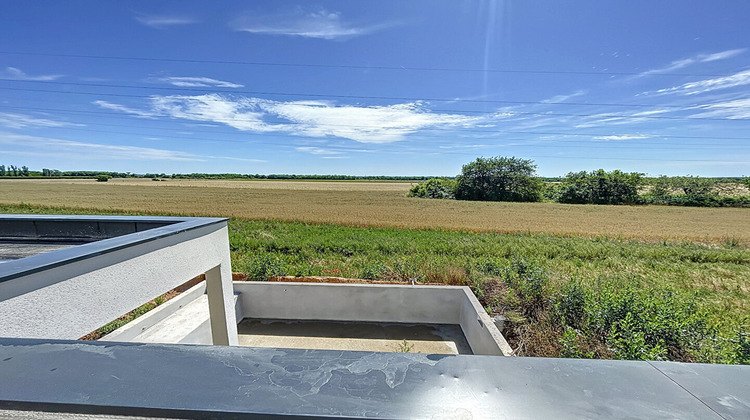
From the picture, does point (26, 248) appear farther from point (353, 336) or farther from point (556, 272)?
point (556, 272)

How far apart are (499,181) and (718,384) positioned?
1920 inches

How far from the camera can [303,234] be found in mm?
15305

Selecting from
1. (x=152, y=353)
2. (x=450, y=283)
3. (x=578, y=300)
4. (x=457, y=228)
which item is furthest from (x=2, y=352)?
(x=457, y=228)

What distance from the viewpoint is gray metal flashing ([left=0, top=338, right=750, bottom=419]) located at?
2.53ft

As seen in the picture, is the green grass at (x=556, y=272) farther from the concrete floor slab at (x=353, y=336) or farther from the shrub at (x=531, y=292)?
the concrete floor slab at (x=353, y=336)

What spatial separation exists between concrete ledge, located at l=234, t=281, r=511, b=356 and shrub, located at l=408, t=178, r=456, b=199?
4369cm

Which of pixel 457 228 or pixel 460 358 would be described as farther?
pixel 457 228

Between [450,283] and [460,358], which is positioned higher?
[460,358]

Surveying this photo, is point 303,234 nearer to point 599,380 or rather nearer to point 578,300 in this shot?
point 578,300

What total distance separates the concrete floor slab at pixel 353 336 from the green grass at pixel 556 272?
117 cm

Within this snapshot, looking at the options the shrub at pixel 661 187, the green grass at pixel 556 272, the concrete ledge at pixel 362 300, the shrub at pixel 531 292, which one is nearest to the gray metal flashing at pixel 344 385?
the green grass at pixel 556 272

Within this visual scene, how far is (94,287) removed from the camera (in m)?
2.38

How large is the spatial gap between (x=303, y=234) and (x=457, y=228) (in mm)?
9624

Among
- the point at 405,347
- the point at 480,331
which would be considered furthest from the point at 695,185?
the point at 405,347
